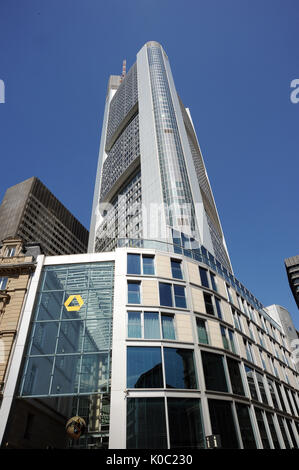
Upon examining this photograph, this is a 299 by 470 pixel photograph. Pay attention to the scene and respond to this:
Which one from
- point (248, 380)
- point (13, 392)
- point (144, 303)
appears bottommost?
point (13, 392)

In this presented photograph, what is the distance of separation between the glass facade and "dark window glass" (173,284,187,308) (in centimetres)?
561

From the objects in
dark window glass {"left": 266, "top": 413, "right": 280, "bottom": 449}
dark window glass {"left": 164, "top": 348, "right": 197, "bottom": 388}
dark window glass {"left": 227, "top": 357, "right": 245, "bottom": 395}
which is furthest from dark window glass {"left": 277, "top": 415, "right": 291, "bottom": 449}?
dark window glass {"left": 164, "top": 348, "right": 197, "bottom": 388}

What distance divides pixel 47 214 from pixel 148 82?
5748 centimetres

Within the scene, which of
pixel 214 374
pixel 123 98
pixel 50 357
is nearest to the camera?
pixel 50 357

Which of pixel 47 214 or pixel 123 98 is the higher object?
pixel 123 98

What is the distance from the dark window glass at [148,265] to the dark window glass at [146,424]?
1013 centimetres

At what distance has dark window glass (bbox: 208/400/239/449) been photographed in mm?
18836

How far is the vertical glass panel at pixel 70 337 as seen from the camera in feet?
67.8

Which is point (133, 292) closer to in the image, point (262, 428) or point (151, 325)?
point (151, 325)

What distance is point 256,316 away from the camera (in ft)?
120

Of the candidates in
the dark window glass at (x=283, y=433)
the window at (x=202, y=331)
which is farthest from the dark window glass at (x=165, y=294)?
the dark window glass at (x=283, y=433)

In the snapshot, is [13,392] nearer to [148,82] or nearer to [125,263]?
[125,263]
